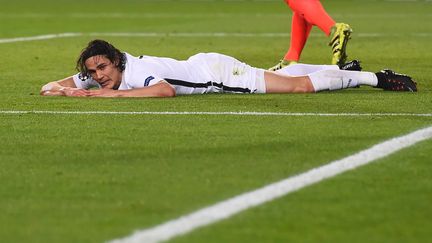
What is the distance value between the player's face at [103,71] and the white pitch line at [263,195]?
2820 mm

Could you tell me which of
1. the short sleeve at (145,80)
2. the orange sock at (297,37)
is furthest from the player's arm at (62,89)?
the orange sock at (297,37)

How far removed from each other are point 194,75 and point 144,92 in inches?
22.7

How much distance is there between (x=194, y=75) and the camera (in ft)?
33.7

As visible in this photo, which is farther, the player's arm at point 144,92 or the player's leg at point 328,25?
the player's leg at point 328,25

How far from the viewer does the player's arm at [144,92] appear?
984cm

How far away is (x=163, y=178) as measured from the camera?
6.30 m

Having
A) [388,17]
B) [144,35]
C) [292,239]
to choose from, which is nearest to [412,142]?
[292,239]

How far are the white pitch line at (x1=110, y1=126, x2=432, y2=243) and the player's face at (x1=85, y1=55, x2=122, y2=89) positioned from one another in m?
2.82

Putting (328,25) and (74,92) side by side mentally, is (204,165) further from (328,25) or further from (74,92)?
(328,25)

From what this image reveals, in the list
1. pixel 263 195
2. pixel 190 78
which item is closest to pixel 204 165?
pixel 263 195

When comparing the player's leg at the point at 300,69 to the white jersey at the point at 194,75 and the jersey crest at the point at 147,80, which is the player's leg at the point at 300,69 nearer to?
the white jersey at the point at 194,75

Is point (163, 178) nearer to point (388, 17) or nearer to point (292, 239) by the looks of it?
point (292, 239)

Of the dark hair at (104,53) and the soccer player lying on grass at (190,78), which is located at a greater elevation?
the dark hair at (104,53)

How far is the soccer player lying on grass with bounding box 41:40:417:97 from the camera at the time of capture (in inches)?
388
